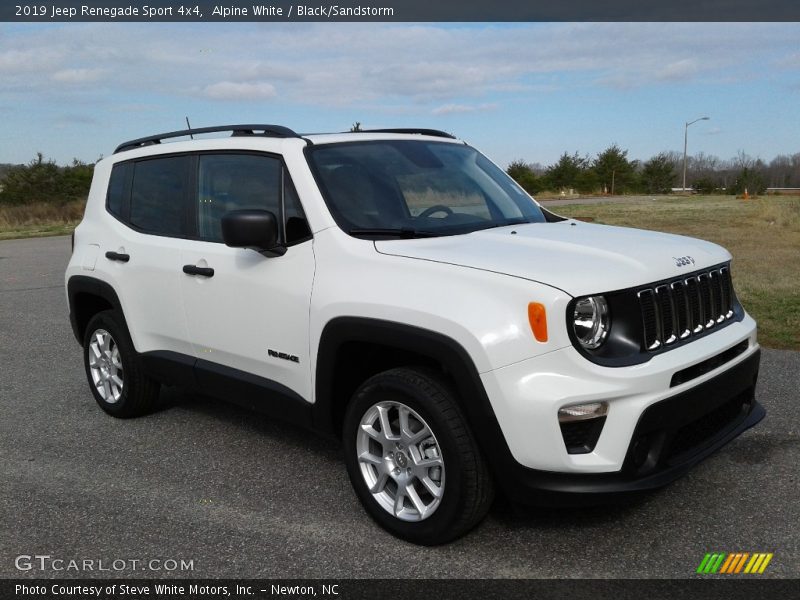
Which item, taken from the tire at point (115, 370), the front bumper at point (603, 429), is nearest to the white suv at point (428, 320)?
the front bumper at point (603, 429)

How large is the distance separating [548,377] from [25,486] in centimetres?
310

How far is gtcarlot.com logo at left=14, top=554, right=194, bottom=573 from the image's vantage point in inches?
137

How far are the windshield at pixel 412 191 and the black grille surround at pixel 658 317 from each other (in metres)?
1.11

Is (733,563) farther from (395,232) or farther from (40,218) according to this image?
(40,218)

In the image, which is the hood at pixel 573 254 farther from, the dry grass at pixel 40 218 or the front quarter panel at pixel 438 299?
the dry grass at pixel 40 218

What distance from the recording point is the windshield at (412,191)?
407 centimetres

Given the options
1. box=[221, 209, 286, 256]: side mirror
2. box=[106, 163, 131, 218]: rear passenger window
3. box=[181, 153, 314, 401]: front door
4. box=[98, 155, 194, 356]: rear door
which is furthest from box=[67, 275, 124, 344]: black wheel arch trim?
box=[221, 209, 286, 256]: side mirror

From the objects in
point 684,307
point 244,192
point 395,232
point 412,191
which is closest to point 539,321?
point 684,307

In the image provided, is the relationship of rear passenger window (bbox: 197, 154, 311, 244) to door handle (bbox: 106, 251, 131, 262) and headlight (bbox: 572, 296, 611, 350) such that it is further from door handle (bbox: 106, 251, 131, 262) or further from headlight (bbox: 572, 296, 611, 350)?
headlight (bbox: 572, 296, 611, 350)

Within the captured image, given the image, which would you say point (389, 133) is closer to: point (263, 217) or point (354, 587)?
point (263, 217)

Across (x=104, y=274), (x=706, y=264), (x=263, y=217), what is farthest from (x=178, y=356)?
(x=706, y=264)

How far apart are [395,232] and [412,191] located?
1.68 ft

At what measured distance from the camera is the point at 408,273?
354 centimetres

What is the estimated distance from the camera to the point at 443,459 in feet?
11.2
